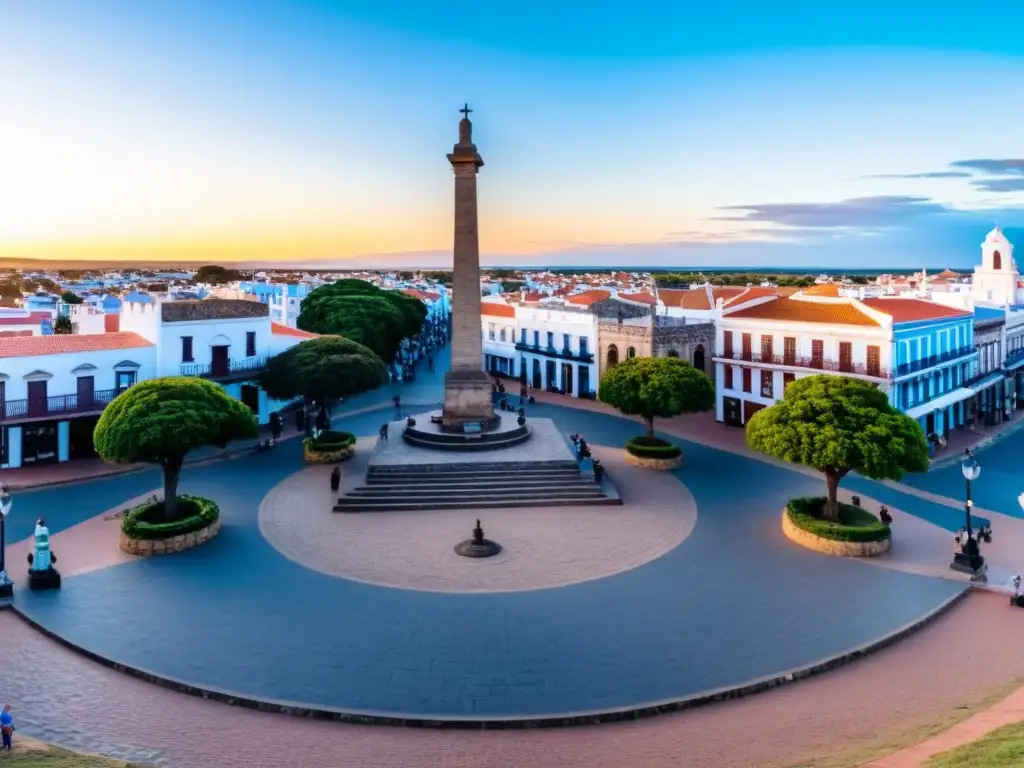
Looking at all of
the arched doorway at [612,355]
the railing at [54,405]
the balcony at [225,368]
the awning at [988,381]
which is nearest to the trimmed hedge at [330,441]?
the balcony at [225,368]

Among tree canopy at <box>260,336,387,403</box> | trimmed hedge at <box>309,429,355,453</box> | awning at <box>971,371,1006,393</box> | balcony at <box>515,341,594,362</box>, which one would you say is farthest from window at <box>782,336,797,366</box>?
trimmed hedge at <box>309,429,355,453</box>

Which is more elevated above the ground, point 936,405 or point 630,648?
point 936,405

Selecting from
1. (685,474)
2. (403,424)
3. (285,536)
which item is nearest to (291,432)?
(403,424)

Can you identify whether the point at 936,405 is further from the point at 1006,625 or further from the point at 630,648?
the point at 630,648

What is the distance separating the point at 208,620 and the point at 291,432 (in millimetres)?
23815

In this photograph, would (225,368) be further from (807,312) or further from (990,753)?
(990,753)

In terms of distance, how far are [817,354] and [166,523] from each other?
30965 mm

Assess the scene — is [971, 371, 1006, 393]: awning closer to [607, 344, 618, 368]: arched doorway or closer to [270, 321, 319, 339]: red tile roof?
[607, 344, 618, 368]: arched doorway

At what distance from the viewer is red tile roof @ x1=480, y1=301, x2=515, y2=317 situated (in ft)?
201

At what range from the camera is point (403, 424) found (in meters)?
36.4

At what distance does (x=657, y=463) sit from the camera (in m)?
30.9

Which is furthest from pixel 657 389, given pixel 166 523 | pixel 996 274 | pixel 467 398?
pixel 996 274

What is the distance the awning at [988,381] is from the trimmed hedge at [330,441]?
34.0 metres

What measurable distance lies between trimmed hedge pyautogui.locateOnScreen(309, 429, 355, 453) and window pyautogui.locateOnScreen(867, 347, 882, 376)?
24.6 m
